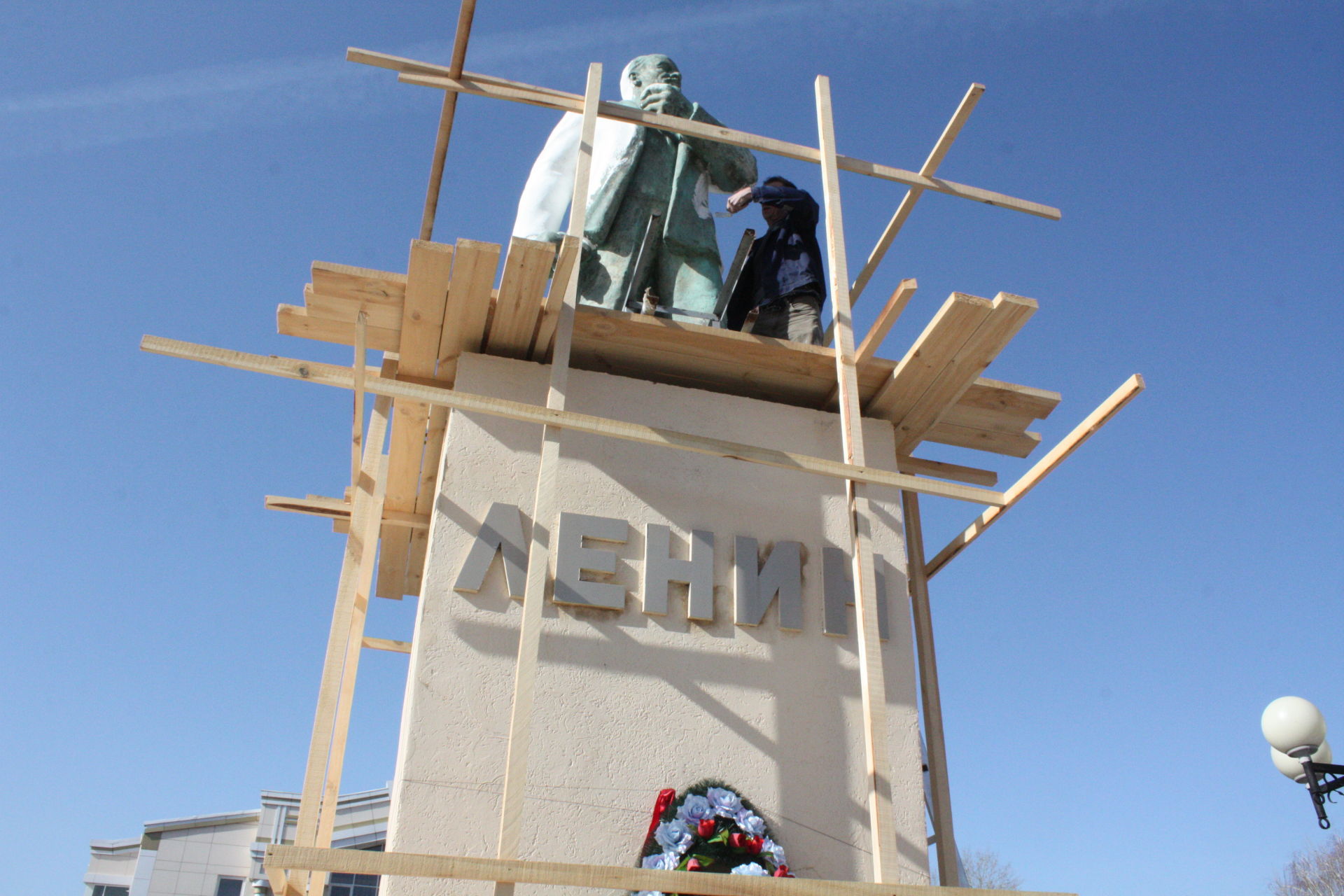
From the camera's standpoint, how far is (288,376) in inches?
196

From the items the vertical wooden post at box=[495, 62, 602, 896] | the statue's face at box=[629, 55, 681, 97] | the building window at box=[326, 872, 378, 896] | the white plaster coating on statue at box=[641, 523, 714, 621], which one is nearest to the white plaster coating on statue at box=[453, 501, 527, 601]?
the vertical wooden post at box=[495, 62, 602, 896]

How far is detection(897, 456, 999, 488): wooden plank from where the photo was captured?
7.39 metres

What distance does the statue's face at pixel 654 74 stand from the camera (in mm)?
8612

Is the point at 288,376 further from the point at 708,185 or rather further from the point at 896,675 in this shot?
the point at 708,185

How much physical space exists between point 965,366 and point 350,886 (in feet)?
48.0

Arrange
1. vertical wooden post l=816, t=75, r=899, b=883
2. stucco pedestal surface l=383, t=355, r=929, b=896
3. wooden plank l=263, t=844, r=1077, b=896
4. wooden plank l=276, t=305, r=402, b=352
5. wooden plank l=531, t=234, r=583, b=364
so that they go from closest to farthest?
wooden plank l=263, t=844, r=1077, b=896
vertical wooden post l=816, t=75, r=899, b=883
stucco pedestal surface l=383, t=355, r=929, b=896
wooden plank l=531, t=234, r=583, b=364
wooden plank l=276, t=305, r=402, b=352

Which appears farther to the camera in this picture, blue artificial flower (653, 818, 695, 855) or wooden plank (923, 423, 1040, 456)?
wooden plank (923, 423, 1040, 456)

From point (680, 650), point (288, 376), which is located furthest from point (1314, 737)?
point (288, 376)

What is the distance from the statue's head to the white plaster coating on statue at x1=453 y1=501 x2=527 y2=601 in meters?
4.39

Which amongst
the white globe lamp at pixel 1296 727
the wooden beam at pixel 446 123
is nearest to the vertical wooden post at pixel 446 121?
the wooden beam at pixel 446 123

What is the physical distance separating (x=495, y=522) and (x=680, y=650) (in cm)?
123

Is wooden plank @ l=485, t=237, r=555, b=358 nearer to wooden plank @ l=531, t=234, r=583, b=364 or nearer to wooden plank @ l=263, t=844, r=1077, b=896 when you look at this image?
wooden plank @ l=531, t=234, r=583, b=364

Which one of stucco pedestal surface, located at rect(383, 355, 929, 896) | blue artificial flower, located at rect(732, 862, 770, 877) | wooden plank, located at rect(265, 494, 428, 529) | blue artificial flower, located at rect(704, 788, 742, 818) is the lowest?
blue artificial flower, located at rect(732, 862, 770, 877)

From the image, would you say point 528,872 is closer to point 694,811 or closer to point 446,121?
point 694,811
